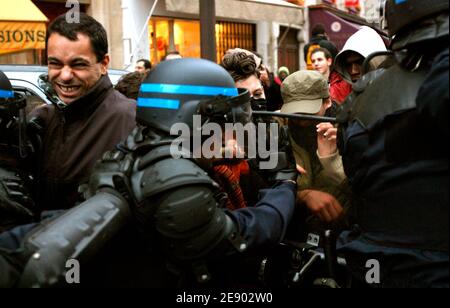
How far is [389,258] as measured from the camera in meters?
1.79

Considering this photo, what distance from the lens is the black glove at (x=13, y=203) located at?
6.61ft

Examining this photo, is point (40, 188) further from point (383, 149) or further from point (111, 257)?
point (383, 149)

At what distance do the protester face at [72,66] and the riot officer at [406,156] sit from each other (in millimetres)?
1149

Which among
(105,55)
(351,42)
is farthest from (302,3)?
→ (105,55)

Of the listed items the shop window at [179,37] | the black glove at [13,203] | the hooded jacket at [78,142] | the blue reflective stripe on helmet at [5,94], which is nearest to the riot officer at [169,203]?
the black glove at [13,203]

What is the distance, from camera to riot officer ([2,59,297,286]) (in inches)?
62.3

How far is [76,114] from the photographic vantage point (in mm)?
2389

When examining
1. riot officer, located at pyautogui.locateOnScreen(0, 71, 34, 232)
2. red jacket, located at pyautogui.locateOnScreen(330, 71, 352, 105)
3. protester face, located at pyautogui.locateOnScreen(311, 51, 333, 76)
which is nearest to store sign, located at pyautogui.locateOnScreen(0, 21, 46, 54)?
protester face, located at pyautogui.locateOnScreen(311, 51, 333, 76)

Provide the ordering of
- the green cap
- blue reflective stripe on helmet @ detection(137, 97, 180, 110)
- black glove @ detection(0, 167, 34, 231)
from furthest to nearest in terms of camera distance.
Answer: the green cap, black glove @ detection(0, 167, 34, 231), blue reflective stripe on helmet @ detection(137, 97, 180, 110)

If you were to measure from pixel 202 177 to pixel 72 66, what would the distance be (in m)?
0.97

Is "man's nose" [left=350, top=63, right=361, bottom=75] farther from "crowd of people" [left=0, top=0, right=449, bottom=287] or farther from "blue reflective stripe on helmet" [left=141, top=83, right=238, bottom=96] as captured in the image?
"blue reflective stripe on helmet" [left=141, top=83, right=238, bottom=96]

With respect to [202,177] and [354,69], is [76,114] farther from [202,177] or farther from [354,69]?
[354,69]

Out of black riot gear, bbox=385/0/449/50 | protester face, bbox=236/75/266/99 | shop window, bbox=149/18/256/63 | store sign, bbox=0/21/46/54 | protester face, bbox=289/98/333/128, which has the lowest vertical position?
protester face, bbox=289/98/333/128

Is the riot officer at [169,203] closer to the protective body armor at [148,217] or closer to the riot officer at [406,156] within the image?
the protective body armor at [148,217]
